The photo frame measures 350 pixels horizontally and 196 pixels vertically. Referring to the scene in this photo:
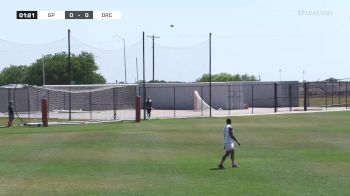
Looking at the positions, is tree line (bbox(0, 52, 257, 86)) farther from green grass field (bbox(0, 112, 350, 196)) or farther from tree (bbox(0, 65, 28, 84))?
green grass field (bbox(0, 112, 350, 196))

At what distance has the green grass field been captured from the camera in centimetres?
1388

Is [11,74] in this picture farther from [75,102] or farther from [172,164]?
[172,164]

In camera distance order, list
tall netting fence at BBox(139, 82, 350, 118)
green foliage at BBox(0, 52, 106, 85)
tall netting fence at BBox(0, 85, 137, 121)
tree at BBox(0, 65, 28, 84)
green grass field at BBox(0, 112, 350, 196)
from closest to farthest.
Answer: green grass field at BBox(0, 112, 350, 196)
tall netting fence at BBox(0, 85, 137, 121)
tall netting fence at BBox(139, 82, 350, 118)
green foliage at BBox(0, 52, 106, 85)
tree at BBox(0, 65, 28, 84)

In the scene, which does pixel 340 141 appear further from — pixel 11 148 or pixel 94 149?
pixel 11 148

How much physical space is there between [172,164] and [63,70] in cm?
8440

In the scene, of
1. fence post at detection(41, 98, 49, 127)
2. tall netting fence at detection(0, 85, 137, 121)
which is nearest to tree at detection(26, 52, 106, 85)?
tall netting fence at detection(0, 85, 137, 121)

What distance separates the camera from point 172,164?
18.4 metres

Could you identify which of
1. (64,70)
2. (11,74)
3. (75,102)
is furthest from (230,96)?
(11,74)

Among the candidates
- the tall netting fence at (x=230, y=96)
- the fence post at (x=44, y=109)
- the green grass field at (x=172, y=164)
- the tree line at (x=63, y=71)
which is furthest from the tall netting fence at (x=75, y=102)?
the tree line at (x=63, y=71)

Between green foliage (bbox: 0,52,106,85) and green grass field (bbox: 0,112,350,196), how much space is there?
234 feet

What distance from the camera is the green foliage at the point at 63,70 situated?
328 ft

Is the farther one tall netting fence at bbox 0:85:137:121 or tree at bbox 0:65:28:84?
tree at bbox 0:65:28:84

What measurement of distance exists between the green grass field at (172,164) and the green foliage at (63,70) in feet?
234

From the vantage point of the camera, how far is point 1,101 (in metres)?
64.2
